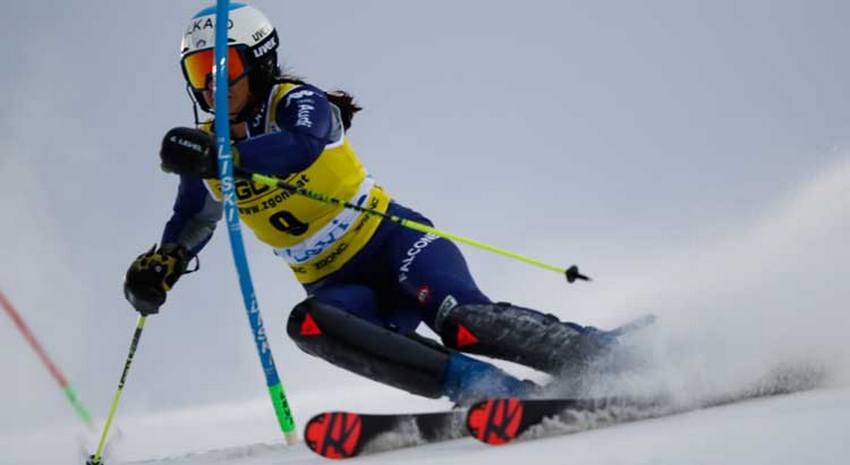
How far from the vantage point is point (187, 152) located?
2938mm

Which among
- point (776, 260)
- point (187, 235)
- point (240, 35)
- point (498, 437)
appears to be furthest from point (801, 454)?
point (187, 235)

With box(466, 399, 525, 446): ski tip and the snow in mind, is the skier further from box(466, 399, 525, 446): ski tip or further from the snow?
box(466, 399, 525, 446): ski tip

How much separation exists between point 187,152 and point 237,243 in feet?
1.21

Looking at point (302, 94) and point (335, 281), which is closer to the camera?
point (302, 94)

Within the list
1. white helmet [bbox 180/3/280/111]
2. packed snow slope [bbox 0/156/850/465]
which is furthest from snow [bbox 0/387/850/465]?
white helmet [bbox 180/3/280/111]

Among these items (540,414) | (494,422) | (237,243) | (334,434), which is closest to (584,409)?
(540,414)

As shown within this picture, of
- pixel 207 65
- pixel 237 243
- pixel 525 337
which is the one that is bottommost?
pixel 525 337

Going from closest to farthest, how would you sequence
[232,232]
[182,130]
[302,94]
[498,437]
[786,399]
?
[498,437], [786,399], [182,130], [232,232], [302,94]

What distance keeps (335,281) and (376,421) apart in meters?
1.18

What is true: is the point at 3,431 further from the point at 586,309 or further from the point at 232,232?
the point at 232,232

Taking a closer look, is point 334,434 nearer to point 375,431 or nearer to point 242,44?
point 375,431

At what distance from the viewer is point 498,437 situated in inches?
90.0

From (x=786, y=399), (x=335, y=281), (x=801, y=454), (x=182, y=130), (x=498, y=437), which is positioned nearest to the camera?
(x=801, y=454)

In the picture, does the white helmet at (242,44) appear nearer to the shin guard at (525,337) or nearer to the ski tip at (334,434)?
the shin guard at (525,337)
